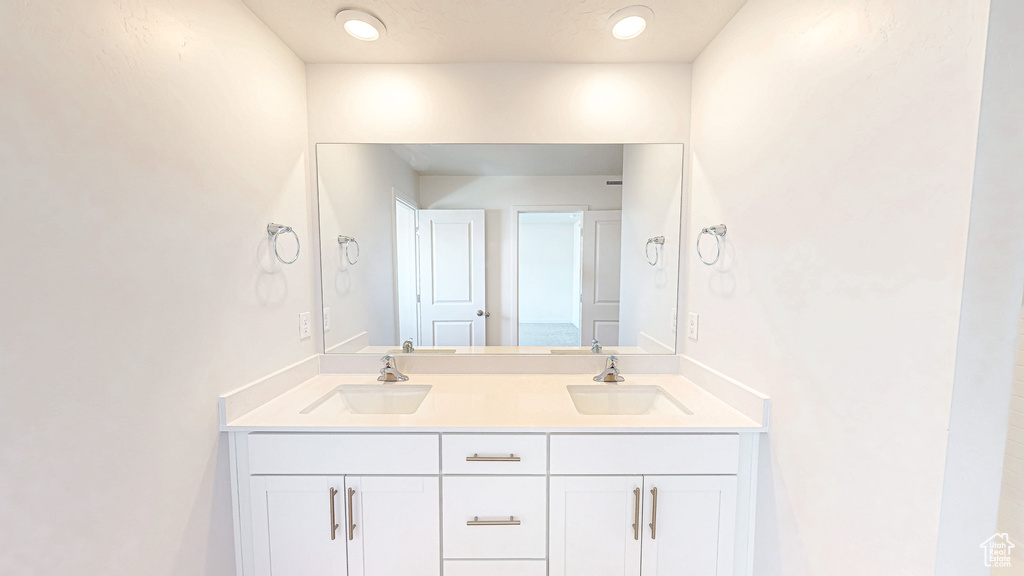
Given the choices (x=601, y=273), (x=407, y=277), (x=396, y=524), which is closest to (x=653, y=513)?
(x=396, y=524)

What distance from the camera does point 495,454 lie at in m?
1.20

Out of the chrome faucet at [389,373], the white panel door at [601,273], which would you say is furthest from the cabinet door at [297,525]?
the white panel door at [601,273]

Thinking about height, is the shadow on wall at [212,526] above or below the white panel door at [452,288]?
below

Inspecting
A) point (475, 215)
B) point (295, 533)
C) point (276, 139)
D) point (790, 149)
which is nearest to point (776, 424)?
point (790, 149)

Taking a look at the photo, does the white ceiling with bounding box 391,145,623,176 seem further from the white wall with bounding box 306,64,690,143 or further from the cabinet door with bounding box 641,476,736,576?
the cabinet door with bounding box 641,476,736,576

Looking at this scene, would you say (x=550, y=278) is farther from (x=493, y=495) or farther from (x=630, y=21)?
(x=630, y=21)

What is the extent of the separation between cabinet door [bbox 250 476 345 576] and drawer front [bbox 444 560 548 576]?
1.27ft

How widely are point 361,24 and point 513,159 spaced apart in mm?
766

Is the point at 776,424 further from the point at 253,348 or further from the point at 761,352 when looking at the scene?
the point at 253,348

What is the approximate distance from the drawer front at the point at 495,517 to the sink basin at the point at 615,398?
18.8 inches

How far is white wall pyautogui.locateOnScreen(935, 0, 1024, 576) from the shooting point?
58cm

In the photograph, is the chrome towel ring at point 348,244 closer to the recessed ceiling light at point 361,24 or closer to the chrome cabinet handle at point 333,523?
the recessed ceiling light at point 361,24

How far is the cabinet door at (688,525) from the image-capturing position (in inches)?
47.4

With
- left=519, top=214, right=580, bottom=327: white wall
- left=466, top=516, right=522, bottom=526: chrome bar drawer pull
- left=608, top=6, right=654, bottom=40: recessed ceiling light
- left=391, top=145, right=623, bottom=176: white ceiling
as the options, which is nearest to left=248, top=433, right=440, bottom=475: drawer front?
left=466, top=516, right=522, bottom=526: chrome bar drawer pull
